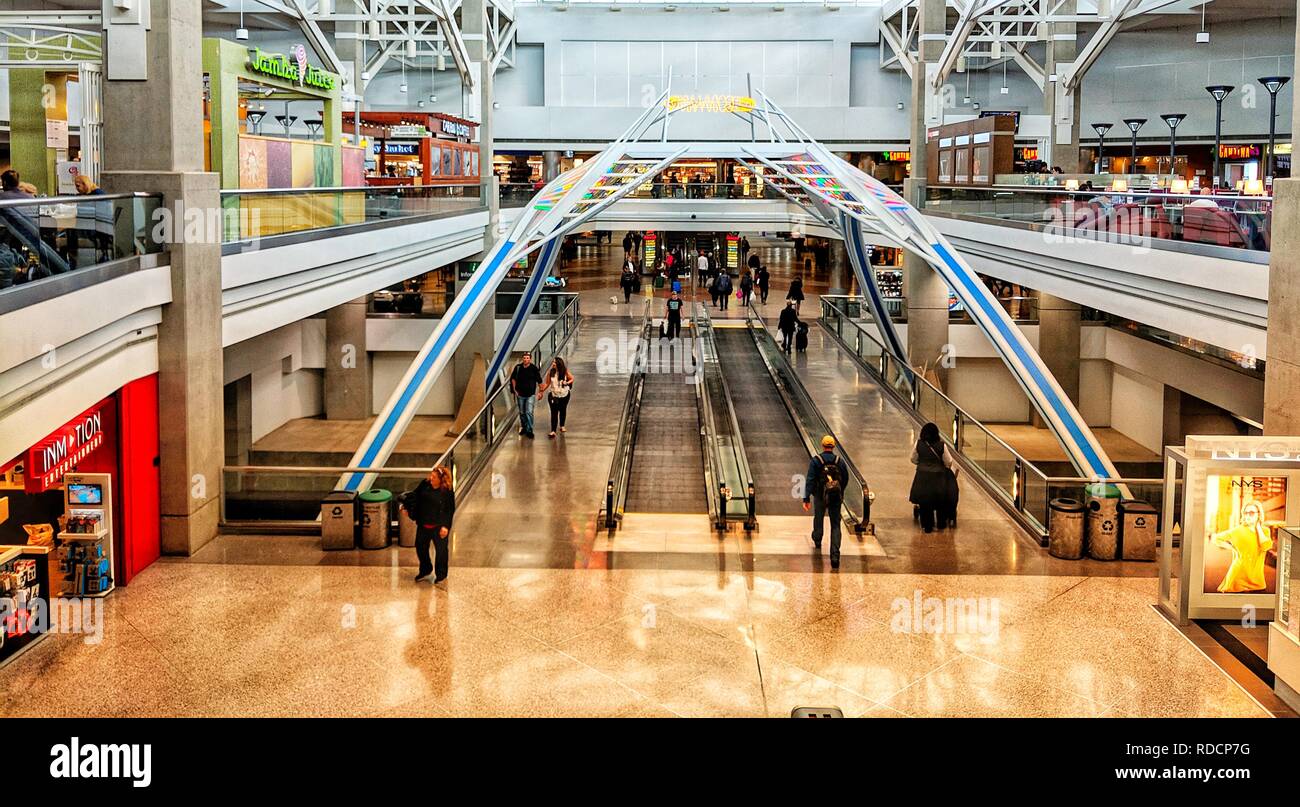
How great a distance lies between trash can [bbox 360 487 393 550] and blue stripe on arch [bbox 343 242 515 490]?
0.96m

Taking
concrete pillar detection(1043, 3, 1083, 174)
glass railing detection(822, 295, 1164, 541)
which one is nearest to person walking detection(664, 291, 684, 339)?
glass railing detection(822, 295, 1164, 541)

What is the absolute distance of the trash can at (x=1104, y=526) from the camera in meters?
14.8

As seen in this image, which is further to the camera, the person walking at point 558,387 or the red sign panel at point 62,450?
the person walking at point 558,387

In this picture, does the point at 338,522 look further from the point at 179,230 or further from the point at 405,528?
the point at 179,230

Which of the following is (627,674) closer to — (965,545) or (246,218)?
(965,545)

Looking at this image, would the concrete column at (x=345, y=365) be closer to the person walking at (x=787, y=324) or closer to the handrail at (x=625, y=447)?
the handrail at (x=625, y=447)

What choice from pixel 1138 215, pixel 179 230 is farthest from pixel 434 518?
pixel 1138 215

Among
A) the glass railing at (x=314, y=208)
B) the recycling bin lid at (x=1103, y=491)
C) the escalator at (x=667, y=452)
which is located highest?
the glass railing at (x=314, y=208)

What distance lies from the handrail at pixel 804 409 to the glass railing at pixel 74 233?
26.7 feet

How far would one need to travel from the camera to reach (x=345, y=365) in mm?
33156

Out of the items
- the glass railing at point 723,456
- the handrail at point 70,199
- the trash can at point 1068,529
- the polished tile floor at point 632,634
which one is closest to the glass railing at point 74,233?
the handrail at point 70,199

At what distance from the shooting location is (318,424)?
32.4 metres

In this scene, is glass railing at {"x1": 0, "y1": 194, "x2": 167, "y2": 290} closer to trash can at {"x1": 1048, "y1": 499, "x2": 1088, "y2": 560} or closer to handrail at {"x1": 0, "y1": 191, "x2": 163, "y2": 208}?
handrail at {"x1": 0, "y1": 191, "x2": 163, "y2": 208}

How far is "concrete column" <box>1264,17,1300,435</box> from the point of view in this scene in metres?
13.9
